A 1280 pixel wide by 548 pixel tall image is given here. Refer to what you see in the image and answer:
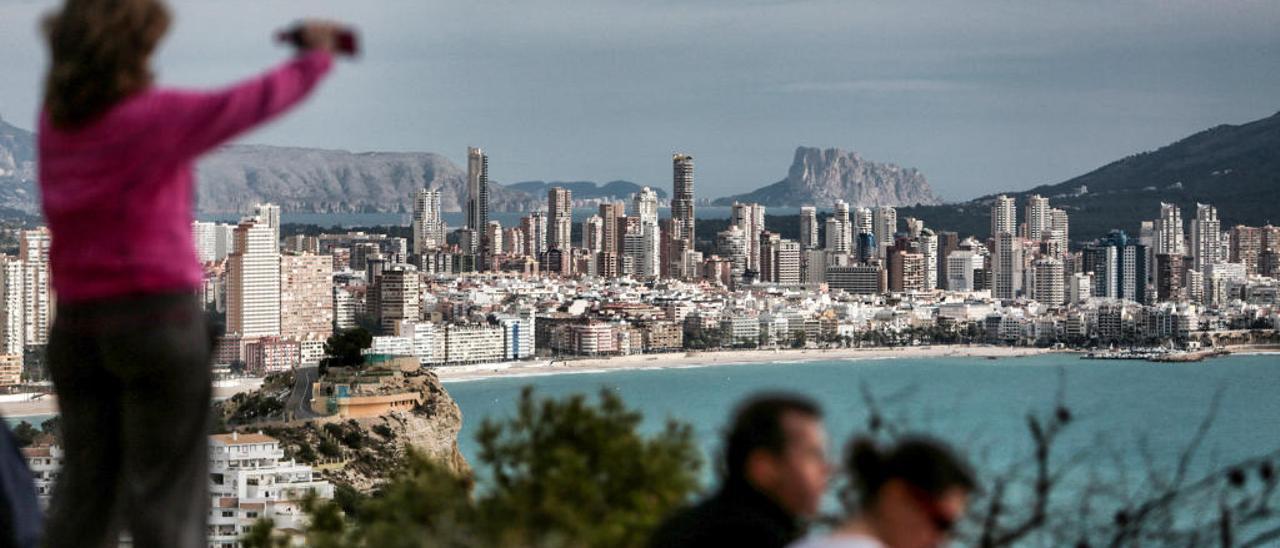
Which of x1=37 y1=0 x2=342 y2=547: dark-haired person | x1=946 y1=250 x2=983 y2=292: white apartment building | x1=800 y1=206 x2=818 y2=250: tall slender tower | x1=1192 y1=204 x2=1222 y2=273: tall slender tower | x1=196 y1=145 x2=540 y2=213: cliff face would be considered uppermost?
x1=196 y1=145 x2=540 y2=213: cliff face

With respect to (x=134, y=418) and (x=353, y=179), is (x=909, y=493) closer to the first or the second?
(x=134, y=418)

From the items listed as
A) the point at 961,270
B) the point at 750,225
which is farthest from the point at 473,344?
the point at 750,225

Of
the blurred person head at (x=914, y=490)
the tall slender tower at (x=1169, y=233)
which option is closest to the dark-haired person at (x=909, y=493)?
the blurred person head at (x=914, y=490)

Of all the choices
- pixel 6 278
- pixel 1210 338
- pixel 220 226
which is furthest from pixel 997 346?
pixel 6 278

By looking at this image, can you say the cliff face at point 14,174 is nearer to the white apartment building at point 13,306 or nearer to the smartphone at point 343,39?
the white apartment building at point 13,306

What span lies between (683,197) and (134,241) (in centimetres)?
5960

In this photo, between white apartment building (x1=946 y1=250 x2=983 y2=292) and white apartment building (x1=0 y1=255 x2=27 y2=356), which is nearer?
white apartment building (x1=0 y1=255 x2=27 y2=356)

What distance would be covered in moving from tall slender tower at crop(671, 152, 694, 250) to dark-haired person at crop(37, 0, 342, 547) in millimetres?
54341

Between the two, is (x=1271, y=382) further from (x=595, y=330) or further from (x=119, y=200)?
(x=119, y=200)

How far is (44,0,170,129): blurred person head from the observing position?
1021 millimetres

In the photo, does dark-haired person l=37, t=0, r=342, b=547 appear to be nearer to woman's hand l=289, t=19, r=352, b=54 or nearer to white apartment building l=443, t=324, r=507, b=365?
woman's hand l=289, t=19, r=352, b=54

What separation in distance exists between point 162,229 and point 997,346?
39253 millimetres

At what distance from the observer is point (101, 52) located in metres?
1.02

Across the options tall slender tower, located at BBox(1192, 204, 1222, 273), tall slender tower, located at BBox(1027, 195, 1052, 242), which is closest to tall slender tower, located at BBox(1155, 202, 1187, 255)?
tall slender tower, located at BBox(1192, 204, 1222, 273)
